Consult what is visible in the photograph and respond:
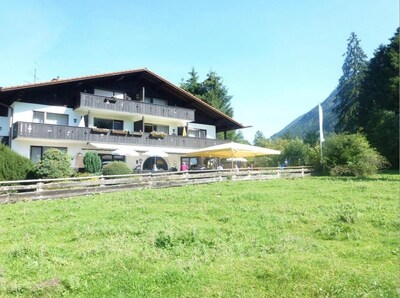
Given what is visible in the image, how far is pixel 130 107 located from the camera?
29000 mm

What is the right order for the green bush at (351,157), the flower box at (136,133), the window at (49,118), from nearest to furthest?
1. the green bush at (351,157)
2. the window at (49,118)
3. the flower box at (136,133)

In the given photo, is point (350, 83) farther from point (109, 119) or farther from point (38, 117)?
point (38, 117)

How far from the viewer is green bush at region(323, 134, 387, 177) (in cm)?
2253

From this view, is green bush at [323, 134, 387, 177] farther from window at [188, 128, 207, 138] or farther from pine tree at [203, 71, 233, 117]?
pine tree at [203, 71, 233, 117]

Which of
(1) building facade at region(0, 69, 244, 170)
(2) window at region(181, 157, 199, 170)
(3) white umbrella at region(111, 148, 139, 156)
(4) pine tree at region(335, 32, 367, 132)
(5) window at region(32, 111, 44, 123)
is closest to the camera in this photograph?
Answer: (1) building facade at region(0, 69, 244, 170)

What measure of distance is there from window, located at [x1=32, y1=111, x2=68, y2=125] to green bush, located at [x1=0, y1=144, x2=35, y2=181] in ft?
24.4

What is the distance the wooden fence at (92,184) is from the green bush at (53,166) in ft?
3.96

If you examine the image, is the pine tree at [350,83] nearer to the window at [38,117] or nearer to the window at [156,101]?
the window at [156,101]

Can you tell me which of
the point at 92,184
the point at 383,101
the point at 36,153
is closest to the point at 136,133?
the point at 36,153

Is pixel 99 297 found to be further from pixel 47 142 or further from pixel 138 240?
pixel 47 142

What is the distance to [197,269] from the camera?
531 centimetres

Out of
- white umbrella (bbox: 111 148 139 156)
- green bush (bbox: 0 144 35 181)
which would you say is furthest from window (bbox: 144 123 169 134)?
green bush (bbox: 0 144 35 181)

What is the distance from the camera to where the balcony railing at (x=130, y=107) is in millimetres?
26608

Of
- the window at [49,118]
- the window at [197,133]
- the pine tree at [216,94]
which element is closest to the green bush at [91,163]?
the window at [49,118]
